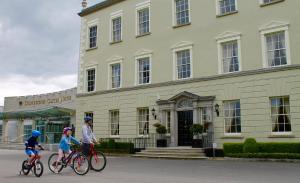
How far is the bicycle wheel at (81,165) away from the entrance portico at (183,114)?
11.4 m

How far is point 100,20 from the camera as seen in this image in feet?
101

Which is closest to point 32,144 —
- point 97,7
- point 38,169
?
point 38,169

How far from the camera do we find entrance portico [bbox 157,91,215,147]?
2272 cm

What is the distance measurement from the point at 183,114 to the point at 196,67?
3251 millimetres

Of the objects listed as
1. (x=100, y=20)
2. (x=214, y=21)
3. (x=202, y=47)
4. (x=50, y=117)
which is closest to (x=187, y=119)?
(x=202, y=47)

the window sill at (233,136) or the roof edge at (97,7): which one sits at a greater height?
the roof edge at (97,7)

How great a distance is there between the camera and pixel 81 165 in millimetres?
12453

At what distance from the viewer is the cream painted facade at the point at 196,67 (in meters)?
20.1

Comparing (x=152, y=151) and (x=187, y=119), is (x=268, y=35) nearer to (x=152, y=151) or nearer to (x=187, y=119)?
(x=187, y=119)

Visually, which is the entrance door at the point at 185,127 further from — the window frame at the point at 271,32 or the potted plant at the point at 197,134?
the window frame at the point at 271,32

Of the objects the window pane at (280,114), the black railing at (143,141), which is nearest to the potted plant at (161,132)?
the black railing at (143,141)

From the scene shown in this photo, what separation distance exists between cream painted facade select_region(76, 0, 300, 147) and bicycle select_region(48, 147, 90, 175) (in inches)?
447

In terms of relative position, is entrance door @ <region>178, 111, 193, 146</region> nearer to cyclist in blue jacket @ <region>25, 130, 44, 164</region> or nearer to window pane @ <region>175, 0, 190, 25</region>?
window pane @ <region>175, 0, 190, 25</region>

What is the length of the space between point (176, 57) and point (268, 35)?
657 centimetres
